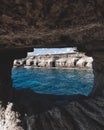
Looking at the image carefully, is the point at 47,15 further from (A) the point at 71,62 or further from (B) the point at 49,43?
(A) the point at 71,62

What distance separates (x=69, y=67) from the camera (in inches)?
1239

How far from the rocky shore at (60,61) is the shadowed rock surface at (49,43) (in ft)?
64.2

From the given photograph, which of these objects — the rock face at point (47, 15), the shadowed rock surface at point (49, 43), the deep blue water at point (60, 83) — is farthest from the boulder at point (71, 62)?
the rock face at point (47, 15)

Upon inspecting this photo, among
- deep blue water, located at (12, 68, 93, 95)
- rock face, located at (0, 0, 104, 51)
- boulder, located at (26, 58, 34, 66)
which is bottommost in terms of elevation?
deep blue water, located at (12, 68, 93, 95)

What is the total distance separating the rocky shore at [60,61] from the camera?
1175 inches

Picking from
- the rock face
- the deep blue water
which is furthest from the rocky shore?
the rock face

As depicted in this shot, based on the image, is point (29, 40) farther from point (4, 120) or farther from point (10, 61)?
point (10, 61)

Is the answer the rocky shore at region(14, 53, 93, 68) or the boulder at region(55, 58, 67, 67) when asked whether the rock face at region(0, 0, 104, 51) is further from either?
the boulder at region(55, 58, 67, 67)

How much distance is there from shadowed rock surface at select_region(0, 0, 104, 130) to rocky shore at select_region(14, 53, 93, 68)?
19.6 meters

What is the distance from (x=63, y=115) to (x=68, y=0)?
4.03m

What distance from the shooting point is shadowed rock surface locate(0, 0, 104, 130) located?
365 centimetres

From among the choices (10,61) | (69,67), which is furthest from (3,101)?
(69,67)

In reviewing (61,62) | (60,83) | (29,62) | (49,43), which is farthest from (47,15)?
(29,62)

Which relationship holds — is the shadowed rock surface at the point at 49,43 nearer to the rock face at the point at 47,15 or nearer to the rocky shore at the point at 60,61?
the rock face at the point at 47,15
